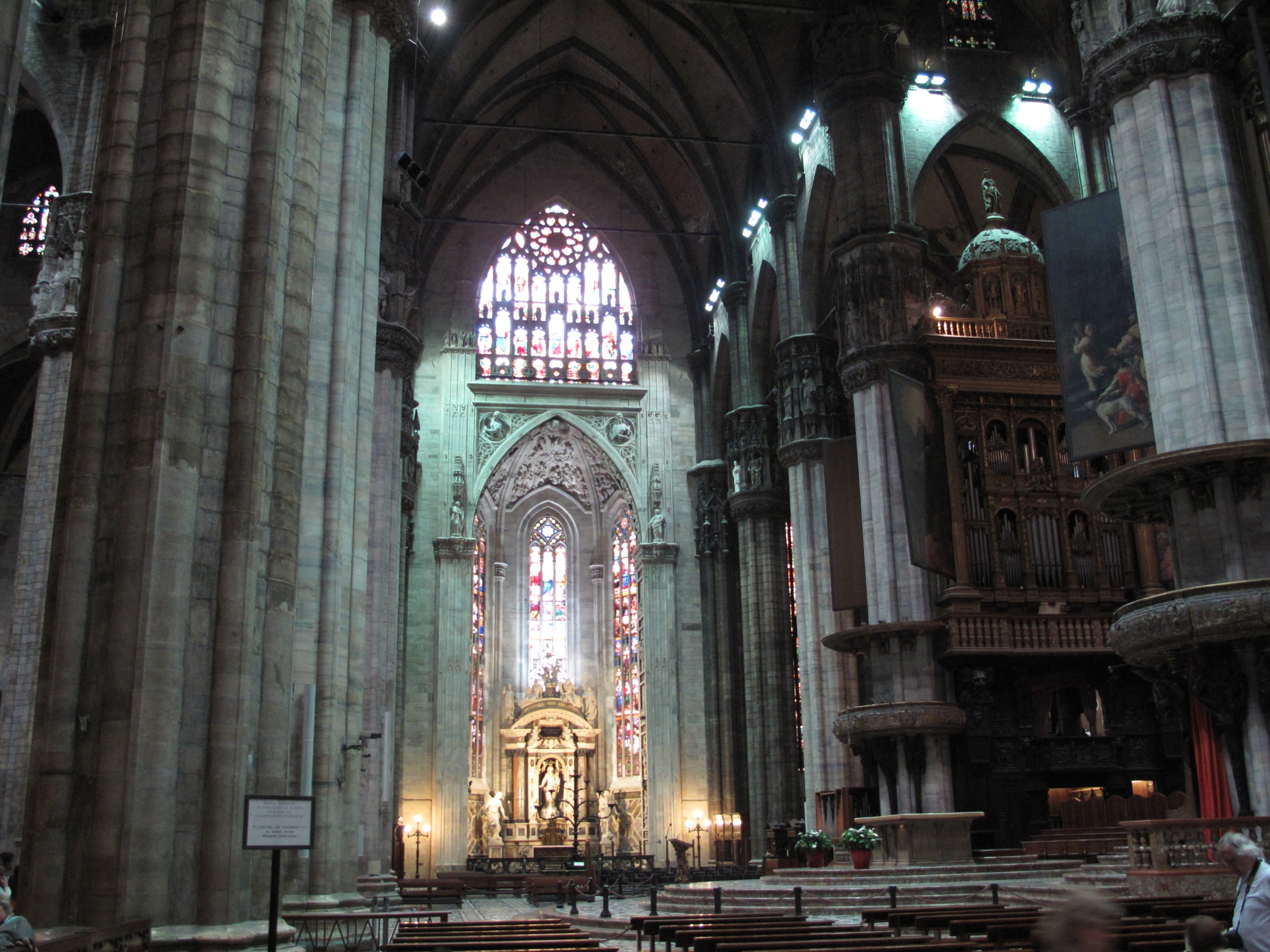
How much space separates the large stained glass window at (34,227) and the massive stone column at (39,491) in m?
8.00

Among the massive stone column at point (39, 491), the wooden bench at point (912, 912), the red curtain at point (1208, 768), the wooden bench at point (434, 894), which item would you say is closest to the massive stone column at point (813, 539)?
the wooden bench at point (434, 894)

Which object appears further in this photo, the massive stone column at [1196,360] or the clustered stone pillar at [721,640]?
the clustered stone pillar at [721,640]

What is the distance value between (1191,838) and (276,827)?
33.4 feet

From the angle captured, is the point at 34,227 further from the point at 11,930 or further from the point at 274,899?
the point at 11,930

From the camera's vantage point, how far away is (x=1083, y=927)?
3893mm

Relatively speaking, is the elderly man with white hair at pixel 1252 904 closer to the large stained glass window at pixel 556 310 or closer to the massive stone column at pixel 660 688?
the massive stone column at pixel 660 688

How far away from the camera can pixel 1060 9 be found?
98.0 feet

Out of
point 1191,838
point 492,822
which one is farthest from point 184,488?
point 492,822

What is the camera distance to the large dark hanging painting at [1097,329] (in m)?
19.2

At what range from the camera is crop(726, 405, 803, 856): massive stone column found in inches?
1350

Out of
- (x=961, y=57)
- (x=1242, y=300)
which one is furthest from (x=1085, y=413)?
(x=961, y=57)

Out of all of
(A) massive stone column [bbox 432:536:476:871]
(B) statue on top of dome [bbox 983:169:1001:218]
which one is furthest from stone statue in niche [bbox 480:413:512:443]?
(B) statue on top of dome [bbox 983:169:1001:218]

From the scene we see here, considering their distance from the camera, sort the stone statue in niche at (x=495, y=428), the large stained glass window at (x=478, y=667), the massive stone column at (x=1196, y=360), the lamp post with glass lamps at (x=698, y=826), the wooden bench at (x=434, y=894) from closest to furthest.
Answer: the massive stone column at (x=1196, y=360) < the wooden bench at (x=434, y=894) < the lamp post with glass lamps at (x=698, y=826) < the stone statue in niche at (x=495, y=428) < the large stained glass window at (x=478, y=667)

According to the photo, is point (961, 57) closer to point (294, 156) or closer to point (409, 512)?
point (409, 512)
